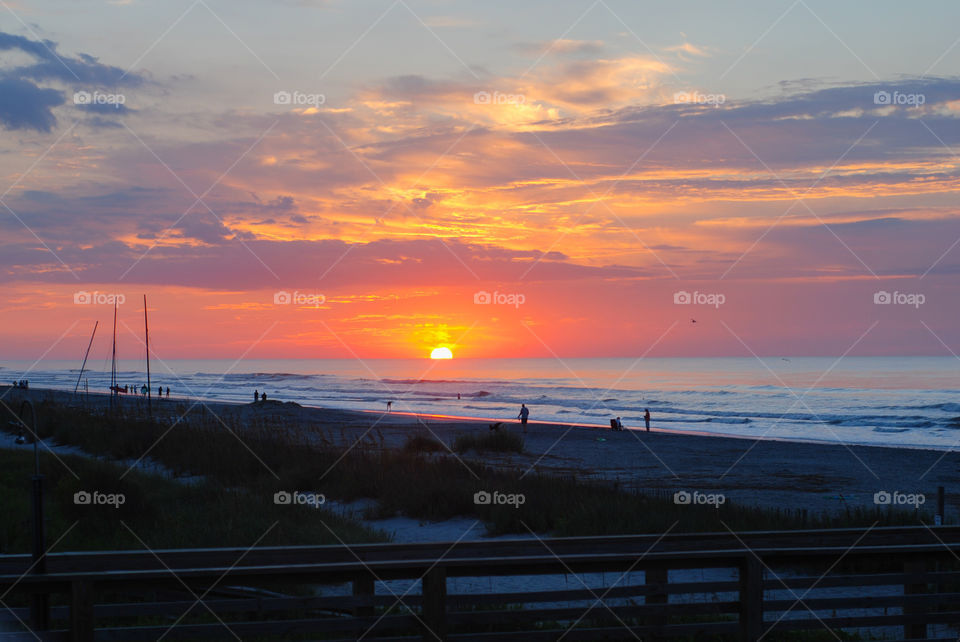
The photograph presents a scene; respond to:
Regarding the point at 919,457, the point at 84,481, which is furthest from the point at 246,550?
the point at 919,457

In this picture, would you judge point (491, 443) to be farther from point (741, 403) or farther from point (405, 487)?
point (741, 403)

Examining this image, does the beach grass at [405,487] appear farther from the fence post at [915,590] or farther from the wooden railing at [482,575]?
the fence post at [915,590]

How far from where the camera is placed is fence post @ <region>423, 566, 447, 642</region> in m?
4.55

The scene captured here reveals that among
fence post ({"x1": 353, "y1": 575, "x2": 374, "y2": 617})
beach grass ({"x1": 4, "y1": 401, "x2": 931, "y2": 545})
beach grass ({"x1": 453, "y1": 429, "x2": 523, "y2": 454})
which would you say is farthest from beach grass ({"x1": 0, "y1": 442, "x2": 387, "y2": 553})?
beach grass ({"x1": 453, "y1": 429, "x2": 523, "y2": 454})

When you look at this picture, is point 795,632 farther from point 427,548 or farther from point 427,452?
point 427,452

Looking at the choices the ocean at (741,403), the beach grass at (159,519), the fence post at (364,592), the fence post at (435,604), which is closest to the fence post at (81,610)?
the fence post at (364,592)

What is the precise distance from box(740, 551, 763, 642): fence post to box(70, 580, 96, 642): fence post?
3522mm

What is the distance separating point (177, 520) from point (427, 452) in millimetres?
13754

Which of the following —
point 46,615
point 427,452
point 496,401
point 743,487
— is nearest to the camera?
point 46,615

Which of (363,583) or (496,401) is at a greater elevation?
(496,401)

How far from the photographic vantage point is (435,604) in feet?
15.1

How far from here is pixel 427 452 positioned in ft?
83.3

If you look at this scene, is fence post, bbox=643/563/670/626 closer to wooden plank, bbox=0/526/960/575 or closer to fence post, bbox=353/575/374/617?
wooden plank, bbox=0/526/960/575

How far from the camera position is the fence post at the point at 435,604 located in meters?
4.55
